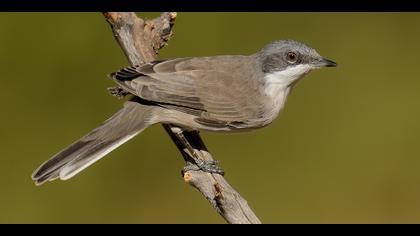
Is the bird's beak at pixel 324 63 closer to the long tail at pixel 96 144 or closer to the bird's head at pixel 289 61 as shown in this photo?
the bird's head at pixel 289 61

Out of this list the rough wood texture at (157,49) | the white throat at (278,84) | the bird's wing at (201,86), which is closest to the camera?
the rough wood texture at (157,49)

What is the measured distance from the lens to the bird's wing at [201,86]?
4.79 m

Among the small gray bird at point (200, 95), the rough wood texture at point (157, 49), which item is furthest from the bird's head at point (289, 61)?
the rough wood texture at point (157, 49)

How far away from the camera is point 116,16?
16.8ft

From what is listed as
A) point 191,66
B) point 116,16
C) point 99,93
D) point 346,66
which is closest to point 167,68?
point 191,66

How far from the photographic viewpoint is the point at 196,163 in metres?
4.69

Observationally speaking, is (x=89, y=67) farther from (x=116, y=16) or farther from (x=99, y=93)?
(x=116, y=16)

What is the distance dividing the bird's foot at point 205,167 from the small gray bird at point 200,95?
0.27 metres

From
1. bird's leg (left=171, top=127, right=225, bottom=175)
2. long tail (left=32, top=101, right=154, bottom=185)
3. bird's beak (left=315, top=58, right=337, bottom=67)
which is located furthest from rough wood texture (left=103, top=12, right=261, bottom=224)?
bird's beak (left=315, top=58, right=337, bottom=67)

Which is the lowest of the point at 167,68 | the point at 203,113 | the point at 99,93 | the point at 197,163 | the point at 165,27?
the point at 197,163

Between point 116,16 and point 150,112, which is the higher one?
point 116,16

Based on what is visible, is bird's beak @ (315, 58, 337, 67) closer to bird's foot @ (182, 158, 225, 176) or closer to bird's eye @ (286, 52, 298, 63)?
bird's eye @ (286, 52, 298, 63)

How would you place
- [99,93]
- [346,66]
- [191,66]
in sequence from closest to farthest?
[191,66] < [99,93] < [346,66]
